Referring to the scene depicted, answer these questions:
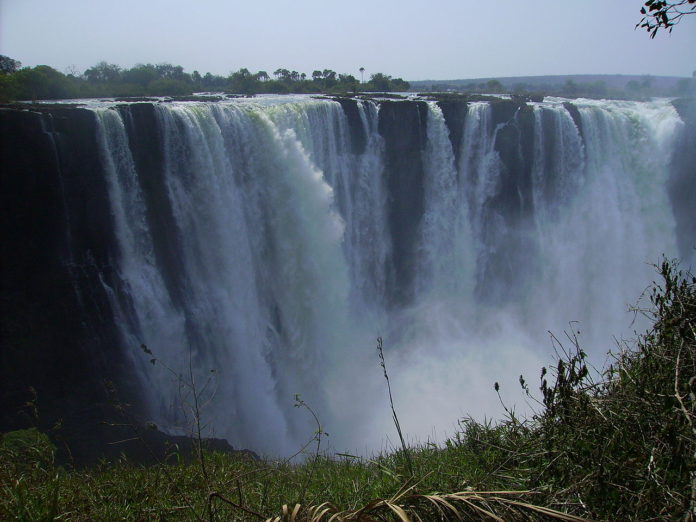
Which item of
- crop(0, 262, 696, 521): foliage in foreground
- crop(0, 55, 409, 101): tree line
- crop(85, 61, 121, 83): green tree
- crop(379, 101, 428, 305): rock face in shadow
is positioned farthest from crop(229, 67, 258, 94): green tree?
crop(0, 262, 696, 521): foliage in foreground

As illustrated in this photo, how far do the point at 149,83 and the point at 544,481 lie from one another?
26993mm

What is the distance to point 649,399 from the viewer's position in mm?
2922

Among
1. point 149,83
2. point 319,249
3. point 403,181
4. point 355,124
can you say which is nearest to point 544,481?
point 319,249

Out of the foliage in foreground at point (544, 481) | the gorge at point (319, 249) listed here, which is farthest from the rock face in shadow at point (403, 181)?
the foliage in foreground at point (544, 481)

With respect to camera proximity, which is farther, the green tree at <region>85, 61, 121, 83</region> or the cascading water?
the green tree at <region>85, 61, 121, 83</region>

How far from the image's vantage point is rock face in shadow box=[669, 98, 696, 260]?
20.7 m

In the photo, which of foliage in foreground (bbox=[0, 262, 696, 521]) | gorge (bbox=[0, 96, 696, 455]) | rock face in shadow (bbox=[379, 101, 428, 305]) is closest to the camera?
foliage in foreground (bbox=[0, 262, 696, 521])

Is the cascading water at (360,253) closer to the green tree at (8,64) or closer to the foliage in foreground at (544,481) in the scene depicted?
the foliage in foreground at (544,481)

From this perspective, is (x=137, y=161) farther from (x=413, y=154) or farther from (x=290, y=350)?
(x=413, y=154)

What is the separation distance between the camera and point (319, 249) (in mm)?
14422

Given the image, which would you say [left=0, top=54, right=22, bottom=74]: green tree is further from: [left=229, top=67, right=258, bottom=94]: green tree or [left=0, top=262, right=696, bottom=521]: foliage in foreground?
[left=0, top=262, right=696, bottom=521]: foliage in foreground

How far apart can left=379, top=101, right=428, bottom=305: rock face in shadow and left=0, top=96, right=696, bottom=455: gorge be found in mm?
67

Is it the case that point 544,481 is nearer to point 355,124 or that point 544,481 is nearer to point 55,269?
point 55,269

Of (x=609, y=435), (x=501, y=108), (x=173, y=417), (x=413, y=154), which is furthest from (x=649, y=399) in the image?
(x=501, y=108)
